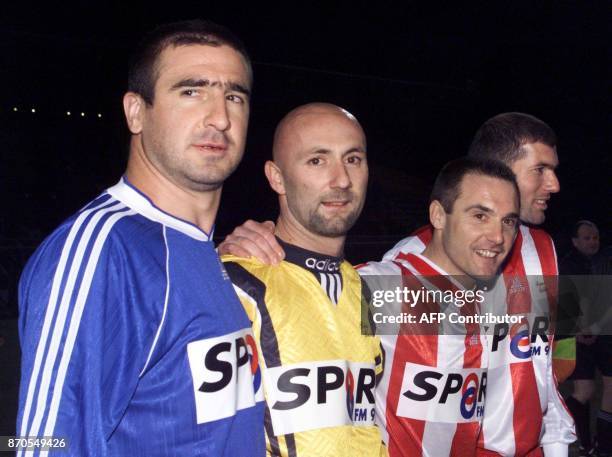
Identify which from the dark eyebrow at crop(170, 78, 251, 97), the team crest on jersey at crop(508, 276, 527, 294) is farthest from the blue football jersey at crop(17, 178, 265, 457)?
the team crest on jersey at crop(508, 276, 527, 294)

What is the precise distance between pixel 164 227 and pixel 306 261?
54 cm

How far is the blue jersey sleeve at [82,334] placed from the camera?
94 cm

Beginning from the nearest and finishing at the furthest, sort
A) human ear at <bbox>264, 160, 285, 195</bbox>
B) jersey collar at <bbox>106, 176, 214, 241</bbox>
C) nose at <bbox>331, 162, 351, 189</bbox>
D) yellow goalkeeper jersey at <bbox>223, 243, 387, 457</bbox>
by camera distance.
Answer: jersey collar at <bbox>106, 176, 214, 241</bbox>
yellow goalkeeper jersey at <bbox>223, 243, 387, 457</bbox>
nose at <bbox>331, 162, 351, 189</bbox>
human ear at <bbox>264, 160, 285, 195</bbox>

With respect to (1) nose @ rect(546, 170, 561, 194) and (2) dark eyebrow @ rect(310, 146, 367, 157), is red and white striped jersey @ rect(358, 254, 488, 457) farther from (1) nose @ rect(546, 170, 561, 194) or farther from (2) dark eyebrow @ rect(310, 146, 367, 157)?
(1) nose @ rect(546, 170, 561, 194)

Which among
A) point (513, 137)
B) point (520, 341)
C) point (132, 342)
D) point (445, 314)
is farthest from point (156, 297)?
point (513, 137)

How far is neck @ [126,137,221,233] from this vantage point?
1284 mm

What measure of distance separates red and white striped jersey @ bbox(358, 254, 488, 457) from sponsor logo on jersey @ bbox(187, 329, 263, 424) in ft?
2.43

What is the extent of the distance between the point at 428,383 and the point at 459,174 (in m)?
0.86

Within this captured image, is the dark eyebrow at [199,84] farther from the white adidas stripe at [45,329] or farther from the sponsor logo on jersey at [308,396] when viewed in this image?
the sponsor logo on jersey at [308,396]

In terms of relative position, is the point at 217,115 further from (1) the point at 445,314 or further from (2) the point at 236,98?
(1) the point at 445,314

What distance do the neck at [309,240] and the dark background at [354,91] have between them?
5.82m

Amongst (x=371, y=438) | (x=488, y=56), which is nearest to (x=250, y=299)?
(x=371, y=438)

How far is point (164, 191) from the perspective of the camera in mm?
1293

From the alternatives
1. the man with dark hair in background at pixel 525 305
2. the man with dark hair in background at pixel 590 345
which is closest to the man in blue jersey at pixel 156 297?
the man with dark hair in background at pixel 525 305
